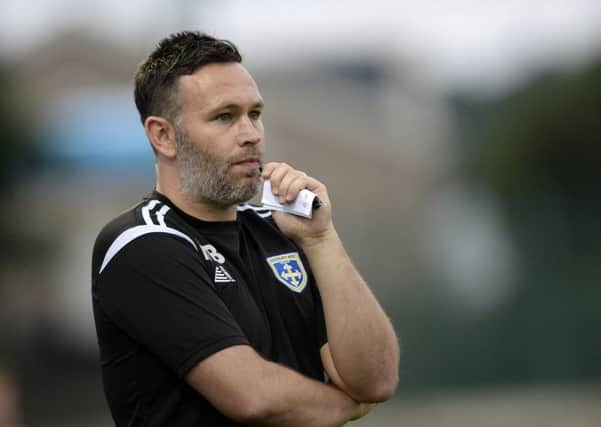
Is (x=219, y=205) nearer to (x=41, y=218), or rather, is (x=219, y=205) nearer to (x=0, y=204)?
(x=0, y=204)

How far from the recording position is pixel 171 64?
4.80 m

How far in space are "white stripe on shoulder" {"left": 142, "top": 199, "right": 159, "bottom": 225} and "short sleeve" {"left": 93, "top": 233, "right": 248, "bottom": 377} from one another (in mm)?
120

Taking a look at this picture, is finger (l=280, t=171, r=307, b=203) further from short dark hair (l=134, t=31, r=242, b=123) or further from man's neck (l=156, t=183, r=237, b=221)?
short dark hair (l=134, t=31, r=242, b=123)

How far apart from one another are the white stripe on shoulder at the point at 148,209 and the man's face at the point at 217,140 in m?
0.14

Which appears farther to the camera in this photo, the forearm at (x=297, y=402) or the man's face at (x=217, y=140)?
the man's face at (x=217, y=140)

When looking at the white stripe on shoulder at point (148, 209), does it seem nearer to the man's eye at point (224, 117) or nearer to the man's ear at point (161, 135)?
the man's ear at point (161, 135)

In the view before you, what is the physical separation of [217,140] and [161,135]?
0.31m

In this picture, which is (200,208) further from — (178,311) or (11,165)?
(11,165)

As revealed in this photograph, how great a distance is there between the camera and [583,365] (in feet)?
56.4

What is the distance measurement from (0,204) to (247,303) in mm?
18936

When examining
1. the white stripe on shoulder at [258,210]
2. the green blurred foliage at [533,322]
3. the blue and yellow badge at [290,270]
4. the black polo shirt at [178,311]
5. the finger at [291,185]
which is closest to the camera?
the black polo shirt at [178,311]

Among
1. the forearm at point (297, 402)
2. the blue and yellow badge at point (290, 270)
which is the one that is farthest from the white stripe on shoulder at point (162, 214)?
the forearm at point (297, 402)

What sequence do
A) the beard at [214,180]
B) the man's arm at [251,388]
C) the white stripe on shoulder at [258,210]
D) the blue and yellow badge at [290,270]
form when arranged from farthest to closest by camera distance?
1. the white stripe on shoulder at [258,210]
2. the blue and yellow badge at [290,270]
3. the beard at [214,180]
4. the man's arm at [251,388]

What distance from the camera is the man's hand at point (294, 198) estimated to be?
177 inches
